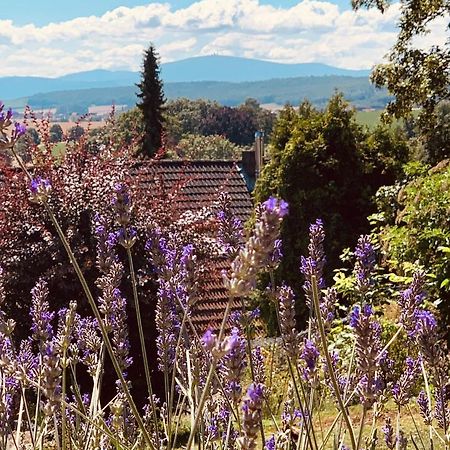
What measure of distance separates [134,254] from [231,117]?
7512 cm

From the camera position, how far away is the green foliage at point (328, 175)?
10.4m

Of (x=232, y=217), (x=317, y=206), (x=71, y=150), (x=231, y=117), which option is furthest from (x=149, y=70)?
(x=231, y=117)

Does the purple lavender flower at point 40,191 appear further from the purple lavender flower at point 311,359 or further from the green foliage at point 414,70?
the green foliage at point 414,70

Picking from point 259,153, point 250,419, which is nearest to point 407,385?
point 250,419

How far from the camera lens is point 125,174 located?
7.16 meters

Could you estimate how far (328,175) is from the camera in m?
10.9

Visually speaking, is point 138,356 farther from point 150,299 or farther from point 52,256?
point 52,256

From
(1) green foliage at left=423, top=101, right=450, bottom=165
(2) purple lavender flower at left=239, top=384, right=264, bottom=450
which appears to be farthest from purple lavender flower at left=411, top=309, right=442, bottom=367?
(1) green foliage at left=423, top=101, right=450, bottom=165

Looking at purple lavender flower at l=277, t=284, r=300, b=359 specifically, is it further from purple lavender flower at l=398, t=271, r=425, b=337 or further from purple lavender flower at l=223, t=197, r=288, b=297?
purple lavender flower at l=223, t=197, r=288, b=297

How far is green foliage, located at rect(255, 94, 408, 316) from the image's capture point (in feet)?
34.1

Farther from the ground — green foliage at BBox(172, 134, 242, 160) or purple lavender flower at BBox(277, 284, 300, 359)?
purple lavender flower at BBox(277, 284, 300, 359)

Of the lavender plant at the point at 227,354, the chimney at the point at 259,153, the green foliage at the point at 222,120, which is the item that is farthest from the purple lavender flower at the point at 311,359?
the green foliage at the point at 222,120

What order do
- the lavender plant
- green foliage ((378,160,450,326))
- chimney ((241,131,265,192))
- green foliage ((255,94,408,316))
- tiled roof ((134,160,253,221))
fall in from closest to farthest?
1. the lavender plant
2. green foliage ((378,160,450,326))
3. green foliage ((255,94,408,316))
4. tiled roof ((134,160,253,221))
5. chimney ((241,131,265,192))

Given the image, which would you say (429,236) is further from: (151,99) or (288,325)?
(151,99)
